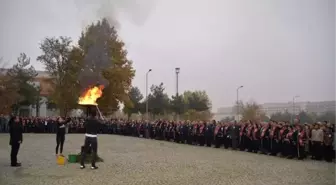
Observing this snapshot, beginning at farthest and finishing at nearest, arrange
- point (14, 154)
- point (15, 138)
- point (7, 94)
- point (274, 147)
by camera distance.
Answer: point (7, 94) < point (274, 147) < point (15, 138) < point (14, 154)

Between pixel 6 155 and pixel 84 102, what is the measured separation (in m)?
4.97

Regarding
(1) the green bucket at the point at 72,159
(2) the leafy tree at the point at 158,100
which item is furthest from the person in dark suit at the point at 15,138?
(2) the leafy tree at the point at 158,100

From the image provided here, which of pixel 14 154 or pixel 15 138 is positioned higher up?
pixel 15 138

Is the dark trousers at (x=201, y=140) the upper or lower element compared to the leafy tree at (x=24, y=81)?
lower

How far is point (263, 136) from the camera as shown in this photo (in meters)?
20.0

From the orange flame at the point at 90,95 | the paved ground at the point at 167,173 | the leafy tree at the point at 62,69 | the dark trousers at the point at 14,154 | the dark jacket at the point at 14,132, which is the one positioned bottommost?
the paved ground at the point at 167,173

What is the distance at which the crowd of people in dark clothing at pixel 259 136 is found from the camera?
57.5 ft

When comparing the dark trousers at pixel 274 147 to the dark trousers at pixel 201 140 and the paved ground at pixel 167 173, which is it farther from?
the dark trousers at pixel 201 140

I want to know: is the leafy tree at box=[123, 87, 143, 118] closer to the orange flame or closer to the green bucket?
the orange flame

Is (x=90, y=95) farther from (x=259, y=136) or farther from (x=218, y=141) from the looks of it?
(x=218, y=141)

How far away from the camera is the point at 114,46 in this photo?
36906 millimetres

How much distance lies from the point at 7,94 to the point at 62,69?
22.2ft

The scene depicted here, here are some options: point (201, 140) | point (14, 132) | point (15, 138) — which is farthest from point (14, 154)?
point (201, 140)

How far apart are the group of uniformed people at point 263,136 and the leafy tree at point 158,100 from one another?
1866 centimetres
